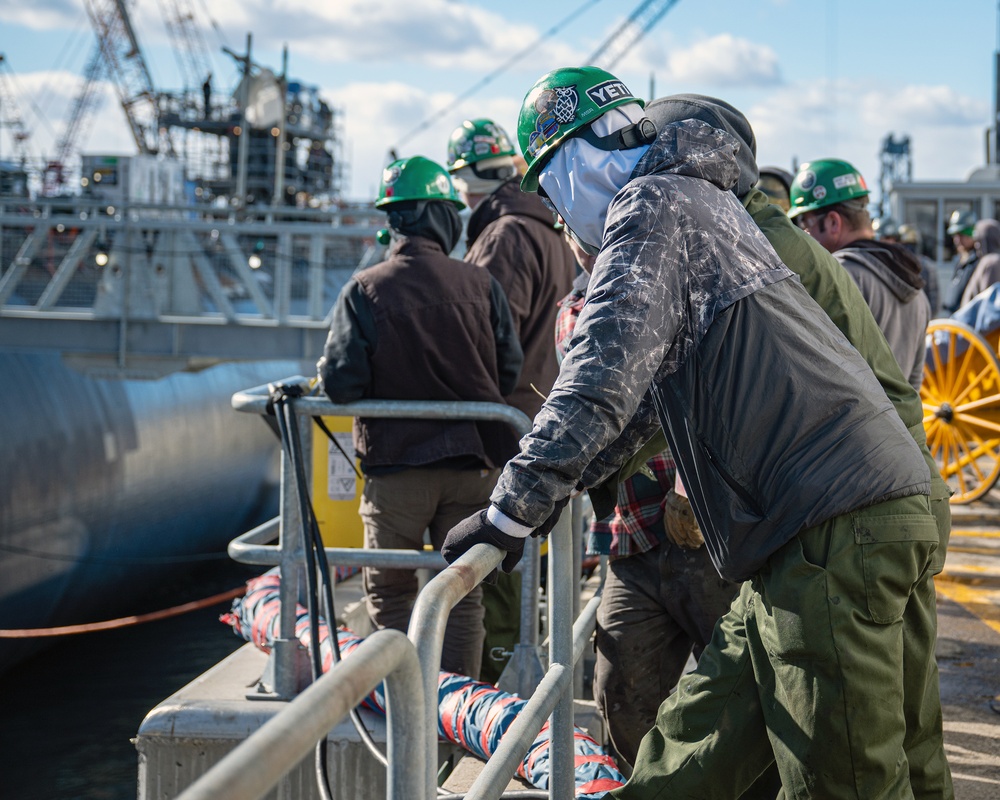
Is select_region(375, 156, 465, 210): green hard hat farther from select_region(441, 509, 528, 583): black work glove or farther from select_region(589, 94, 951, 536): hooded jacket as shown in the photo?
select_region(441, 509, 528, 583): black work glove

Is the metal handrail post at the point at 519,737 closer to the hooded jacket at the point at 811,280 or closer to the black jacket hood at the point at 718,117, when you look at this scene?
the hooded jacket at the point at 811,280

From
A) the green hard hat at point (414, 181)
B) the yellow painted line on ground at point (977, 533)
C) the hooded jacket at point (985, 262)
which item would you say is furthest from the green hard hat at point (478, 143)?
the hooded jacket at point (985, 262)

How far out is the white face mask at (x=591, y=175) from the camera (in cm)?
236

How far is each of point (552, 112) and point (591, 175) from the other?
0.17 m

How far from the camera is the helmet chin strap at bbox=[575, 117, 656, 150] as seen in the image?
93.4 inches

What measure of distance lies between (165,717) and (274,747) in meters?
3.09

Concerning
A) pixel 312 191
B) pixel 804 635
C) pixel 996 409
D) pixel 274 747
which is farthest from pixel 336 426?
pixel 312 191

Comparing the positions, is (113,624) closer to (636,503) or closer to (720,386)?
(636,503)

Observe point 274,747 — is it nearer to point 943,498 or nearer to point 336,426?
point 943,498

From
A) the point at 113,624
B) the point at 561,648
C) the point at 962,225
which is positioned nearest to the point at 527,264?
the point at 561,648

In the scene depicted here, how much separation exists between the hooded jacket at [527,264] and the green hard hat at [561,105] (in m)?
2.38

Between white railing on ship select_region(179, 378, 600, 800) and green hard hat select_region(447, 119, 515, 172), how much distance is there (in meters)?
1.57

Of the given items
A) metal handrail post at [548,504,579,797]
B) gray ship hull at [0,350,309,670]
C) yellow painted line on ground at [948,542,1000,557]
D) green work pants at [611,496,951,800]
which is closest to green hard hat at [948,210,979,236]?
yellow painted line on ground at [948,542,1000,557]

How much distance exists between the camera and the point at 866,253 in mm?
4125
